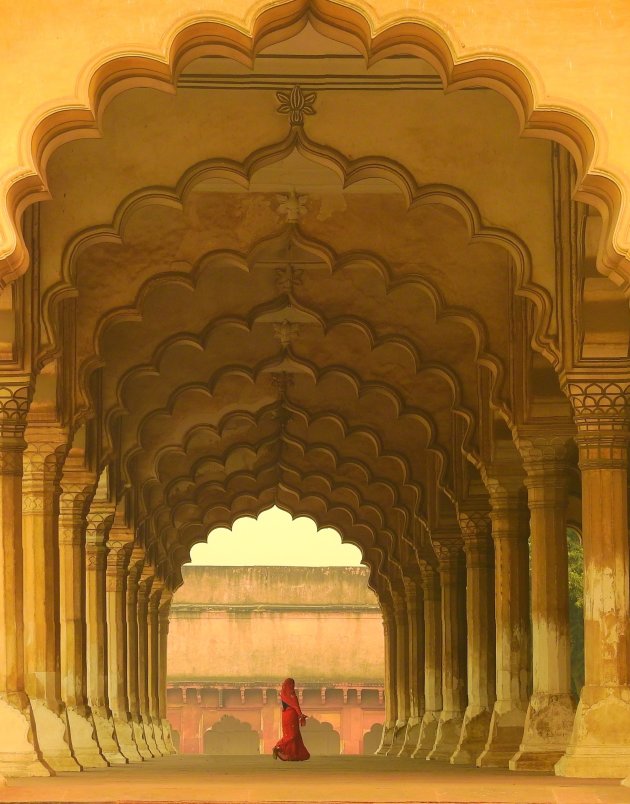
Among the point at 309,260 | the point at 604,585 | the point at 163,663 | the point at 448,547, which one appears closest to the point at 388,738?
the point at 163,663

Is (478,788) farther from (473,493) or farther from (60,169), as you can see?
(473,493)

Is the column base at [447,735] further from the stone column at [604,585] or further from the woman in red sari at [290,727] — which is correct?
the stone column at [604,585]

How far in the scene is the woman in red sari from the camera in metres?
21.6

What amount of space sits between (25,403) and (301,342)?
23.2 feet

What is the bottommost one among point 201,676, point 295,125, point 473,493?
point 201,676

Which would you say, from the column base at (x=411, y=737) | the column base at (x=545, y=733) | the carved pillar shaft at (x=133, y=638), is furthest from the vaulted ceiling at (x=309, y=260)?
the column base at (x=411, y=737)

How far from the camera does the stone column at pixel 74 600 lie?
18203mm

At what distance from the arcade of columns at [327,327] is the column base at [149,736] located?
692 centimetres

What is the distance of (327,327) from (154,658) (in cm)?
1694

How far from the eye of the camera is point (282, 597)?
5134 centimetres

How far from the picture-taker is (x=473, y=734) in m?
20.0

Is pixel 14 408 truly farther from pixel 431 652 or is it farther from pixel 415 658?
pixel 415 658

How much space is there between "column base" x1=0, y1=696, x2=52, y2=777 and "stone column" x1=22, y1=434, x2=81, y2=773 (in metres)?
A: 2.32

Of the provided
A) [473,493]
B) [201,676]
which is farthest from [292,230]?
[201,676]
